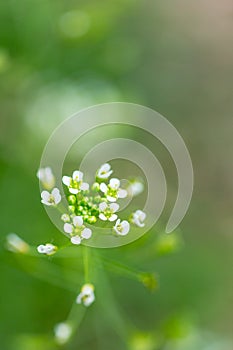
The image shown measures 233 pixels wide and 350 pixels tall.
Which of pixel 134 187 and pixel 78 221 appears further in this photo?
pixel 134 187

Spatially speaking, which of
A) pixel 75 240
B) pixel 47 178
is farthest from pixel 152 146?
pixel 75 240

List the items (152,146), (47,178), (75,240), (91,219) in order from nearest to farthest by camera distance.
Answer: (75,240) → (91,219) → (47,178) → (152,146)

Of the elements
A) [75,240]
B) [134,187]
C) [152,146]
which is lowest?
[75,240]

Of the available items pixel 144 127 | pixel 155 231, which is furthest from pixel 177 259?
pixel 155 231

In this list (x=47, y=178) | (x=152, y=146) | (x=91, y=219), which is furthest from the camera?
(x=152, y=146)

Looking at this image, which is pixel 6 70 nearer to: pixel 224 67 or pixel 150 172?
pixel 150 172

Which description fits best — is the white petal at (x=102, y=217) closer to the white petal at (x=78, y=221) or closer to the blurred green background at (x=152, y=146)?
the white petal at (x=78, y=221)

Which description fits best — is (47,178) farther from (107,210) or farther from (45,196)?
(107,210)

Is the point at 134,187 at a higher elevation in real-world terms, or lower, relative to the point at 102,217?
higher
